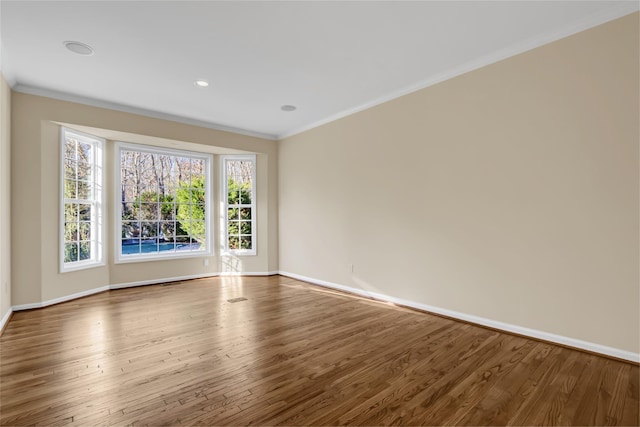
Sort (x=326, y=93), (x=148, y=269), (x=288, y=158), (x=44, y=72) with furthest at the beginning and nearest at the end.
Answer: (x=288, y=158) < (x=148, y=269) < (x=326, y=93) < (x=44, y=72)

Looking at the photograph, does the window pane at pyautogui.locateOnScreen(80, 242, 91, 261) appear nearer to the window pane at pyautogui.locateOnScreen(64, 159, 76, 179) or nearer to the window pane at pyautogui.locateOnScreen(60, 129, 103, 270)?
the window pane at pyautogui.locateOnScreen(60, 129, 103, 270)

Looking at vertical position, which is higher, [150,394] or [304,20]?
[304,20]

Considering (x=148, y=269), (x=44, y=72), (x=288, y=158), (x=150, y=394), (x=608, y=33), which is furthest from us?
(x=288, y=158)

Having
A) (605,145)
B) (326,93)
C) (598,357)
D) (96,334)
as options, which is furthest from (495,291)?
(96,334)

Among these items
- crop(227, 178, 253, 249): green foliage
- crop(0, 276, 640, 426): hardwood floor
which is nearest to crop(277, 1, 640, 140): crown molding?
crop(0, 276, 640, 426): hardwood floor

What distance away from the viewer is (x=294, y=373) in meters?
2.39

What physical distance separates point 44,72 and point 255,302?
374 centimetres

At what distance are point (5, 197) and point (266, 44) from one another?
344 cm

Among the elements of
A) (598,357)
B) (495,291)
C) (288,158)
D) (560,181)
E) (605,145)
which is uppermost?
(288,158)

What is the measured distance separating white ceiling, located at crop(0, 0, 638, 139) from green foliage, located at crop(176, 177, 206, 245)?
192cm

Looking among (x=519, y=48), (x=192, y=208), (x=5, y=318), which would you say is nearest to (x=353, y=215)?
(x=519, y=48)

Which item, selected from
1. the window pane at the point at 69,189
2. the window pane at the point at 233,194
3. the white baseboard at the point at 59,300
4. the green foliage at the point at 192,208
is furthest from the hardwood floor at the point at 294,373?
the window pane at the point at 233,194

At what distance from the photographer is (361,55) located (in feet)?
10.9

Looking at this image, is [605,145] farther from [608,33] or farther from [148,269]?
[148,269]
